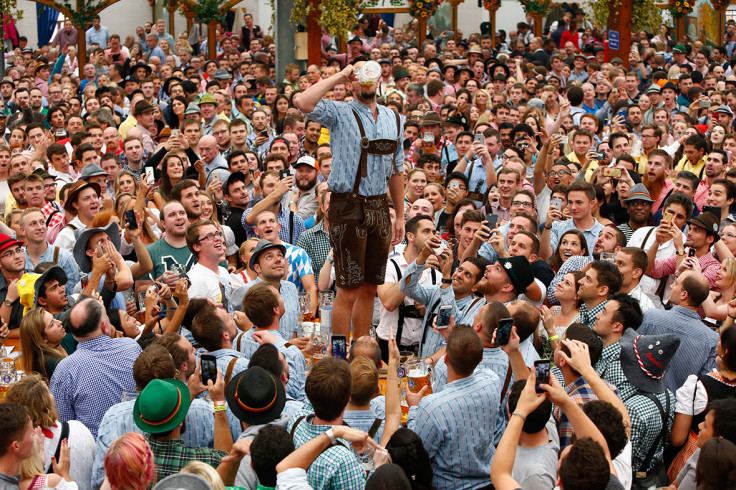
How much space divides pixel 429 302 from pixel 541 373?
2.08 m

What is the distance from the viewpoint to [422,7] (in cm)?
2181

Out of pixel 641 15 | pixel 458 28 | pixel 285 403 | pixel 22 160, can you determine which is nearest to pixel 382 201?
pixel 285 403

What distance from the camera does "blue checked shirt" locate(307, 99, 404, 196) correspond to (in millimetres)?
5879

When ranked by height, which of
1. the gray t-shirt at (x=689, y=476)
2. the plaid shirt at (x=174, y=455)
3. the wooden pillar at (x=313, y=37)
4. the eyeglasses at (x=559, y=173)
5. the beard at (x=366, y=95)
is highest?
the wooden pillar at (x=313, y=37)

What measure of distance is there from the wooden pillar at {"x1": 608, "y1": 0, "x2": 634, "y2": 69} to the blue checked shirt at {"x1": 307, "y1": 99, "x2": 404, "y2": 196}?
44.7ft

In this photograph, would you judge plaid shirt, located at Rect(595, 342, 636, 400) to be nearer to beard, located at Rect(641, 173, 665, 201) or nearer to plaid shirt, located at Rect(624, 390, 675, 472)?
plaid shirt, located at Rect(624, 390, 675, 472)

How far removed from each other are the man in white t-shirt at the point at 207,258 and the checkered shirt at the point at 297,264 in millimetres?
633

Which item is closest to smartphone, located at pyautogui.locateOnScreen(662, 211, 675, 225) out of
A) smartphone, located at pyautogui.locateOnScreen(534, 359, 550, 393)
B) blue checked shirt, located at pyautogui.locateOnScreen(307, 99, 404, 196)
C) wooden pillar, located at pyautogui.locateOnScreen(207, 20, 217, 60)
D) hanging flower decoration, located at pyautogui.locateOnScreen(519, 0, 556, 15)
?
blue checked shirt, located at pyautogui.locateOnScreen(307, 99, 404, 196)

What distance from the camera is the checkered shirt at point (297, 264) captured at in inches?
292

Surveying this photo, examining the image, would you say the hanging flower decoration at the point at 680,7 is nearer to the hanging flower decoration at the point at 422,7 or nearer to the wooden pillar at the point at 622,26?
the wooden pillar at the point at 622,26

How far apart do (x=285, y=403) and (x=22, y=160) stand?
6.19 metres

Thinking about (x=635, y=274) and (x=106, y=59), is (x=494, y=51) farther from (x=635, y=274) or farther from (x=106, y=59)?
(x=635, y=274)

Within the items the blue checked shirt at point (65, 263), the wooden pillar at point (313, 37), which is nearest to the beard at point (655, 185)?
the blue checked shirt at point (65, 263)

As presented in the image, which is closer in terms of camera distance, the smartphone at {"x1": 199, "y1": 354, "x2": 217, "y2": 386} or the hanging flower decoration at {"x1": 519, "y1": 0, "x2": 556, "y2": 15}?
the smartphone at {"x1": 199, "y1": 354, "x2": 217, "y2": 386}
